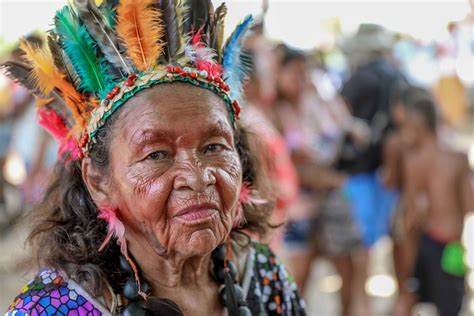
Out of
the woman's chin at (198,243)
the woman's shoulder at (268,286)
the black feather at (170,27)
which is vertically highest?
the black feather at (170,27)

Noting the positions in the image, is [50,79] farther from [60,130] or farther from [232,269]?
[232,269]

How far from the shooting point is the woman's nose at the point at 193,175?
1.85 meters

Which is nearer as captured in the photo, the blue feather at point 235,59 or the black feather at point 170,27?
the black feather at point 170,27

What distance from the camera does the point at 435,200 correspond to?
5230mm

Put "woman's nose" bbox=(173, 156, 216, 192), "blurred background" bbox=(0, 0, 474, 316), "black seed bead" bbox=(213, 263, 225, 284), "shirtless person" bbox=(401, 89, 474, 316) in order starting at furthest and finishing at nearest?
"blurred background" bbox=(0, 0, 474, 316) → "shirtless person" bbox=(401, 89, 474, 316) → "black seed bead" bbox=(213, 263, 225, 284) → "woman's nose" bbox=(173, 156, 216, 192)

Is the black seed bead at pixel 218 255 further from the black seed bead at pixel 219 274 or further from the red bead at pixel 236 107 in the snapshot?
the red bead at pixel 236 107

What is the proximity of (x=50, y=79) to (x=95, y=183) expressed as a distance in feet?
0.98

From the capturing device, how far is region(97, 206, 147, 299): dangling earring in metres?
1.96

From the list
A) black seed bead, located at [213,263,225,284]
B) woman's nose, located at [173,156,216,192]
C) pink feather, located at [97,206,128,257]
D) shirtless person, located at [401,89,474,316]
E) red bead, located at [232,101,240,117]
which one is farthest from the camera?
shirtless person, located at [401,89,474,316]

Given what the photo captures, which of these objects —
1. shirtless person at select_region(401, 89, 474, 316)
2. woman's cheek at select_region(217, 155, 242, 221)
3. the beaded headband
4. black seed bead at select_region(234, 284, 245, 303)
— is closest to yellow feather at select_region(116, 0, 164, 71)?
the beaded headband

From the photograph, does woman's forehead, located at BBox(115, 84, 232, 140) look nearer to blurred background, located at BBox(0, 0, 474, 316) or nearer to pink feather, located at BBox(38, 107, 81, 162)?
pink feather, located at BBox(38, 107, 81, 162)

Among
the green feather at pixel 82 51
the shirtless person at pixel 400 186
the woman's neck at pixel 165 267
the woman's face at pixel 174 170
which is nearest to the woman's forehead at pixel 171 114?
the woman's face at pixel 174 170

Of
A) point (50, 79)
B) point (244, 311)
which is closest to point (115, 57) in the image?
point (50, 79)

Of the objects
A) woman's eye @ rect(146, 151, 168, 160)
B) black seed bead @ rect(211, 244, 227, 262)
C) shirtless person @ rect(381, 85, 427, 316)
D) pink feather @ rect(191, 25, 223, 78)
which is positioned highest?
pink feather @ rect(191, 25, 223, 78)
